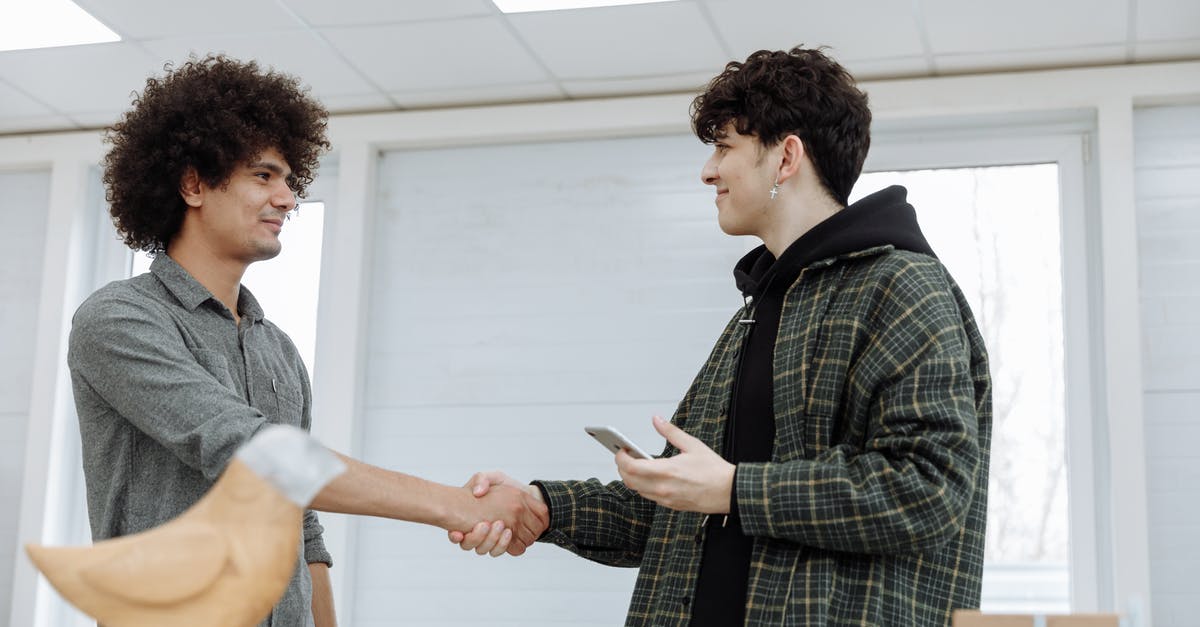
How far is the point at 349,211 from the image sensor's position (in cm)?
515

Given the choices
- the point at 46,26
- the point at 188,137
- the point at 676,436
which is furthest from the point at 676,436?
the point at 46,26

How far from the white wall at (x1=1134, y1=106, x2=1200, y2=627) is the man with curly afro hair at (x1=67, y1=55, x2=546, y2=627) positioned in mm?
2784

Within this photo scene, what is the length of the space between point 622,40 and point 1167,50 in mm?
1842

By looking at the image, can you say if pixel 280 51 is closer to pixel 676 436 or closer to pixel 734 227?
pixel 734 227

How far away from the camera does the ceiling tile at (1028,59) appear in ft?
14.6

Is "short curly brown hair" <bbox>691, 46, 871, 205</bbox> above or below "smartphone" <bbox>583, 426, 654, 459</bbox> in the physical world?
→ above

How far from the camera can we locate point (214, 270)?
235cm

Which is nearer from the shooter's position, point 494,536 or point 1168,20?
point 494,536

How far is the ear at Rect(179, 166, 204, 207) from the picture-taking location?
2.43 m

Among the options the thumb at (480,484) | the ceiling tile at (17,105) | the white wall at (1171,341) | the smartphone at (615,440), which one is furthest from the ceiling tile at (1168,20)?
the ceiling tile at (17,105)

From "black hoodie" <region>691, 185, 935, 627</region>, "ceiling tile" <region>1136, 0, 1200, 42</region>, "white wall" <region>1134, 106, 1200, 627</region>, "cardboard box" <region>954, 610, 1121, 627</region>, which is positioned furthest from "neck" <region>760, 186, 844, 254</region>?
"white wall" <region>1134, 106, 1200, 627</region>

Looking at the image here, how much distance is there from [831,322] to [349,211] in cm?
354

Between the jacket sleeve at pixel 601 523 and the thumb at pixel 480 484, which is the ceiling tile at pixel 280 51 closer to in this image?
the thumb at pixel 480 484

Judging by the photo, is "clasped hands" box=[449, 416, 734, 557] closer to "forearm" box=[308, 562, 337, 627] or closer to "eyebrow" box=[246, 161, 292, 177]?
"forearm" box=[308, 562, 337, 627]
